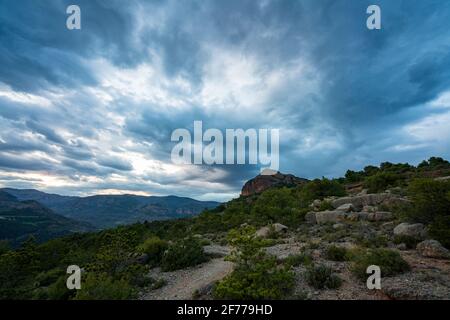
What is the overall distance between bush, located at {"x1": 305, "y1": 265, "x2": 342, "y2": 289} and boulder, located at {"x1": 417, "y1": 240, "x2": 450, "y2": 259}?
4.65 m

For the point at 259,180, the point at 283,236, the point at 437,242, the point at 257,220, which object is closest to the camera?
the point at 437,242

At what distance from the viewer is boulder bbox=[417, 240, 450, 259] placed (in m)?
10.2

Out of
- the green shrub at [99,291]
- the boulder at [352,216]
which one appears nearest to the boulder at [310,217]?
the boulder at [352,216]

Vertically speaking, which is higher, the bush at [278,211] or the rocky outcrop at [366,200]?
the rocky outcrop at [366,200]

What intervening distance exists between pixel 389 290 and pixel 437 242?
5286 mm

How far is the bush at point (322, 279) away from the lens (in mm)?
8227

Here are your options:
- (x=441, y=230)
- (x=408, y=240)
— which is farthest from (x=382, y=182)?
(x=441, y=230)

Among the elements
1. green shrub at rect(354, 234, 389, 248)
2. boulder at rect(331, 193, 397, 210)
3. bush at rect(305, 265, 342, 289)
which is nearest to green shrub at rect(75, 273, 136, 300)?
bush at rect(305, 265, 342, 289)

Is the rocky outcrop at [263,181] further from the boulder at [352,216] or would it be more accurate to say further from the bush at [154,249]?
the bush at [154,249]

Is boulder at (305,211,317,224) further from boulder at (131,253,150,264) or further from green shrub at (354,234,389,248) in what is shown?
boulder at (131,253,150,264)

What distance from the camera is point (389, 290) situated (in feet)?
23.8

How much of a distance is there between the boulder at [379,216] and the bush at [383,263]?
1163 centimetres
